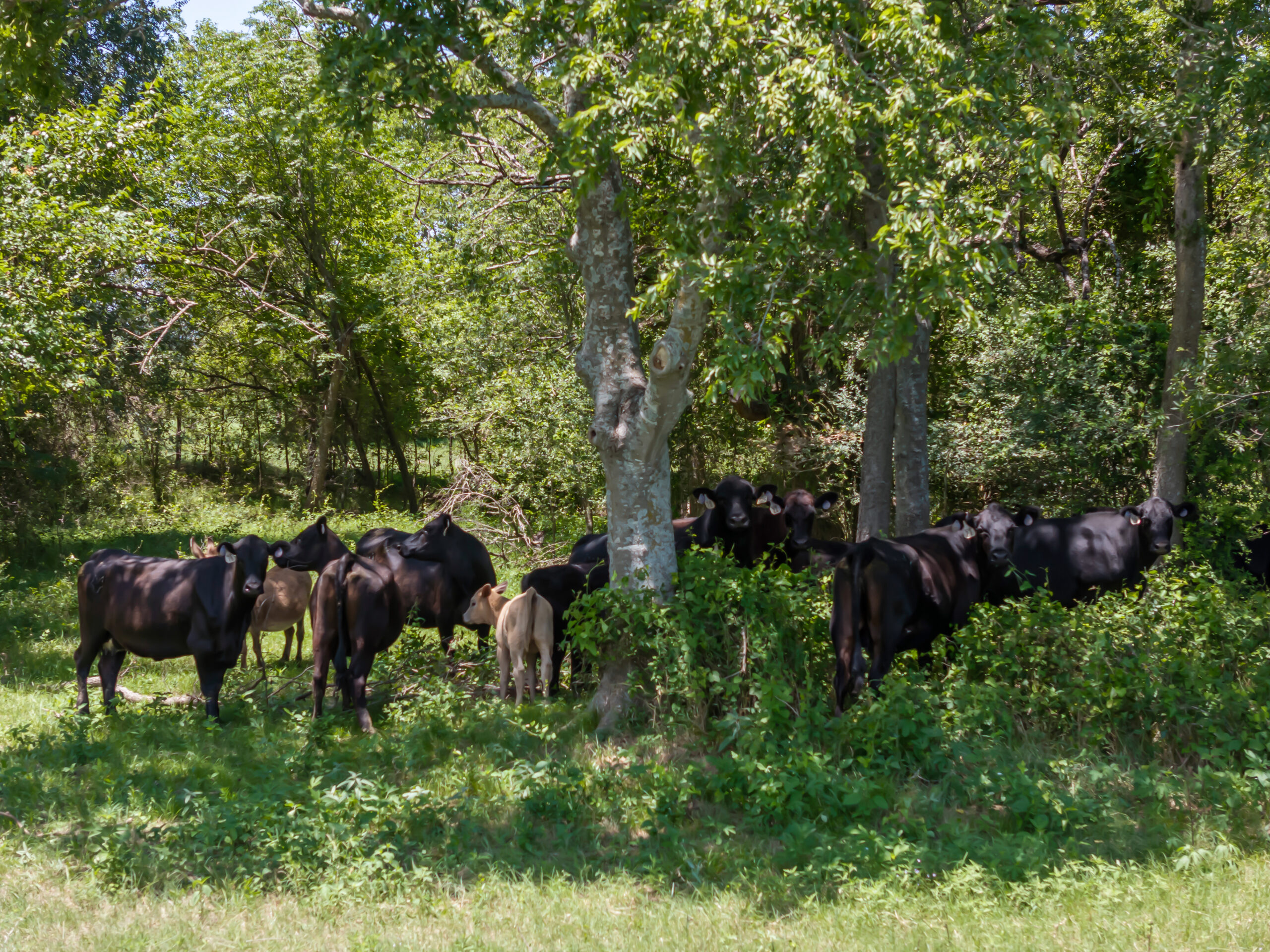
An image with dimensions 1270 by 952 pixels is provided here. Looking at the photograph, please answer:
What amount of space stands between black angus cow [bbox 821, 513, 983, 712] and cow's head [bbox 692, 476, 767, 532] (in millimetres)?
2360

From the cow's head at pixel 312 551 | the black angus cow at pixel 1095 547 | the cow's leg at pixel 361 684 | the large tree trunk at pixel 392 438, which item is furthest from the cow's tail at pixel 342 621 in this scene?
the large tree trunk at pixel 392 438

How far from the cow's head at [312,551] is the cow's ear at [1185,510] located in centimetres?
927

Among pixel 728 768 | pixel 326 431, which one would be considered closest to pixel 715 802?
pixel 728 768

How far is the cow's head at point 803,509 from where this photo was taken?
36.3 ft

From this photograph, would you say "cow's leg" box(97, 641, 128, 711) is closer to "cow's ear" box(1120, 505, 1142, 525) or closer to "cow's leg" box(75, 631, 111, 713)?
"cow's leg" box(75, 631, 111, 713)

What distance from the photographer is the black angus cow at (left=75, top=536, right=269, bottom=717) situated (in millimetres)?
8797

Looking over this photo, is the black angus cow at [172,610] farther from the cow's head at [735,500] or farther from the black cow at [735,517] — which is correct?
the cow's head at [735,500]

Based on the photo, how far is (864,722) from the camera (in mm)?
7102

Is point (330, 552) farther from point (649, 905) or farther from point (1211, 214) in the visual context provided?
point (1211, 214)

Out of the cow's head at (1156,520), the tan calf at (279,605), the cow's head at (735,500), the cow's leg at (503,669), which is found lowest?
the cow's leg at (503,669)

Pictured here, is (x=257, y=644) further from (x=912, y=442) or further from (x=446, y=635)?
(x=912, y=442)

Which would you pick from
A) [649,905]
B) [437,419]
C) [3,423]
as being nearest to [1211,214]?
[437,419]

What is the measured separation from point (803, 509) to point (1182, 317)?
5726 mm

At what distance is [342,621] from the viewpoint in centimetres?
889
